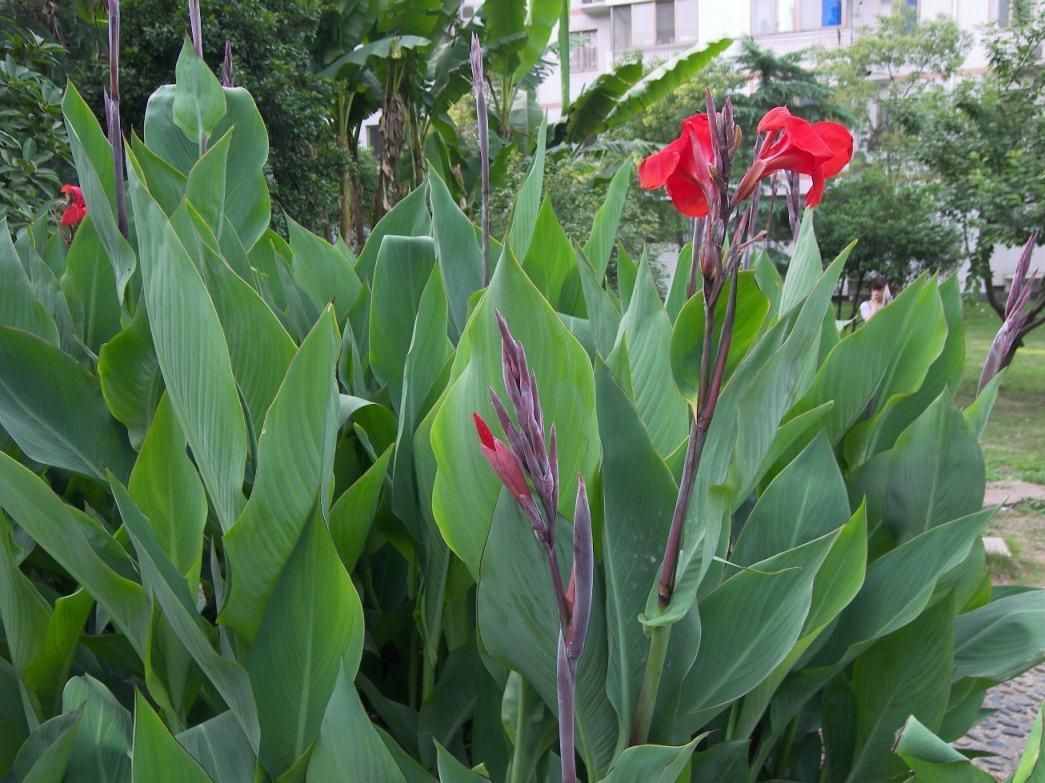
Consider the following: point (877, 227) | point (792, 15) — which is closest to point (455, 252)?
point (877, 227)

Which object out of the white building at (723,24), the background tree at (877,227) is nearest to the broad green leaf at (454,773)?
the background tree at (877,227)

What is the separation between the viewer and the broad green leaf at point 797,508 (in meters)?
0.59

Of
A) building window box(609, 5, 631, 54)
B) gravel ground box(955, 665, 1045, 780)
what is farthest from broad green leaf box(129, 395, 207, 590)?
building window box(609, 5, 631, 54)

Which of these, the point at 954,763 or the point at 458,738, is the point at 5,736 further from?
the point at 954,763

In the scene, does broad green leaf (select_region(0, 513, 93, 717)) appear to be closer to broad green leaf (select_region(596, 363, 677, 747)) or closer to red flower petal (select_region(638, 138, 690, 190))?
broad green leaf (select_region(596, 363, 677, 747))

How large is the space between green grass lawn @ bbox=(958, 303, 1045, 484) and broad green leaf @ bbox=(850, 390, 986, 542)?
125 inches

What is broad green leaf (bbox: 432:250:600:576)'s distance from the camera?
0.48 metres

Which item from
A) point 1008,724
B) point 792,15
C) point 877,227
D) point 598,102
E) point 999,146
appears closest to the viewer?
point 1008,724

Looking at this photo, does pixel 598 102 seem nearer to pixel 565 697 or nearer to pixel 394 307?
pixel 394 307

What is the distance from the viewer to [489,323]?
0.48 meters

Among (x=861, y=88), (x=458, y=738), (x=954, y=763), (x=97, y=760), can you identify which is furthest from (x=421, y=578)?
(x=861, y=88)

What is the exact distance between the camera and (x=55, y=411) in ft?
2.15

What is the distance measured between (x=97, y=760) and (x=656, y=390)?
0.39 m

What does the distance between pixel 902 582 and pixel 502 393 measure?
280 mm
